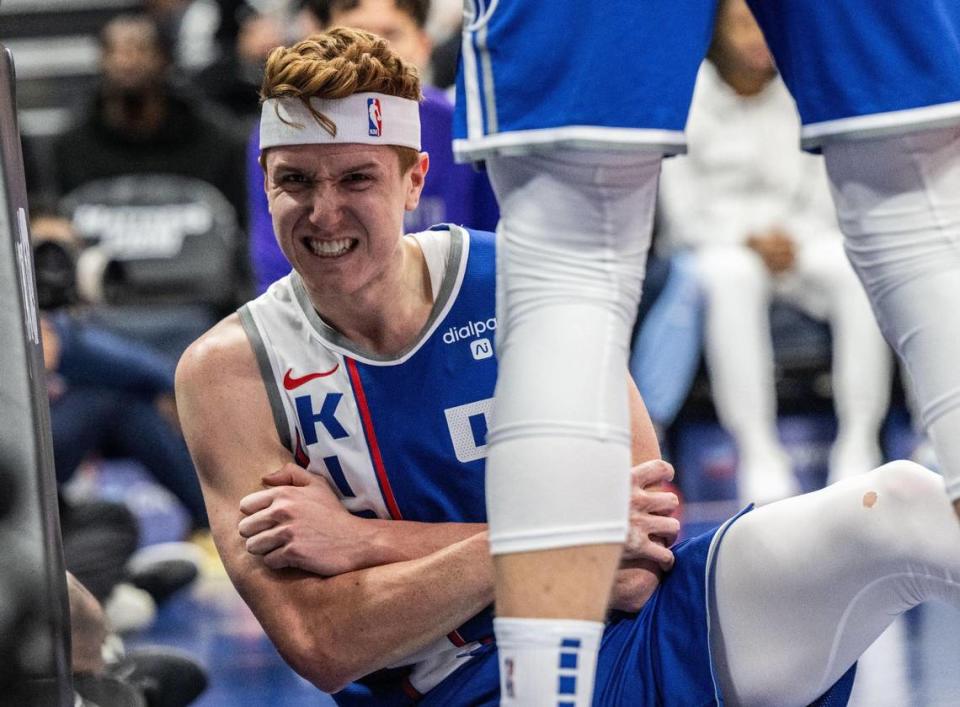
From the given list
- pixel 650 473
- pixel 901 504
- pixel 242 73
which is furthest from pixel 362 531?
pixel 242 73

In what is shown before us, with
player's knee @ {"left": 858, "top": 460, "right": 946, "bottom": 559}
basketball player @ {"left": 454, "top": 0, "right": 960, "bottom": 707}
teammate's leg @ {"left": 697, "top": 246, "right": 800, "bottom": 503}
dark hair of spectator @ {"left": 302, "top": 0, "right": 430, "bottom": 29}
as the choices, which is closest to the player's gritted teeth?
basketball player @ {"left": 454, "top": 0, "right": 960, "bottom": 707}

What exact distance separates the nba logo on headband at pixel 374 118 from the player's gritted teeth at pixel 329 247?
17 centimetres

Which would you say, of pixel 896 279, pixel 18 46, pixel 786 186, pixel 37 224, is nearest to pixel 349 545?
pixel 896 279

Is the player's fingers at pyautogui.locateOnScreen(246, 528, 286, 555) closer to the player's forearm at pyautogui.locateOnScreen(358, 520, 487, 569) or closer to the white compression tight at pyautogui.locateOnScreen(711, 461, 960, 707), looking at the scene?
the player's forearm at pyautogui.locateOnScreen(358, 520, 487, 569)

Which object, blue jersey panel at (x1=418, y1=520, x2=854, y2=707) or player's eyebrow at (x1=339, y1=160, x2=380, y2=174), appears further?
player's eyebrow at (x1=339, y1=160, x2=380, y2=174)

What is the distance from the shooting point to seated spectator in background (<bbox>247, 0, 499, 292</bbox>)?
3920 millimetres

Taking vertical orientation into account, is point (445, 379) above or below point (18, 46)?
below

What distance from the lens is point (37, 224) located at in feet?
18.6

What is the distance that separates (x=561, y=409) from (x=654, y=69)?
0.37 meters

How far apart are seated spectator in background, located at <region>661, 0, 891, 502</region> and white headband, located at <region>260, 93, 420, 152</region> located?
353 cm

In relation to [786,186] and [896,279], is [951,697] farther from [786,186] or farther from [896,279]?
[786,186]

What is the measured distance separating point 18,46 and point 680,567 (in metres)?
6.91

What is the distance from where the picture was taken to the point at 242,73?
7.64 meters

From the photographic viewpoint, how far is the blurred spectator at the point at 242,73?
297 inches
